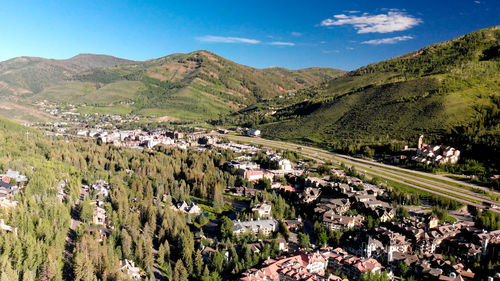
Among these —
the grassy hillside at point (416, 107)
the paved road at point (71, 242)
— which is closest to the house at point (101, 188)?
the paved road at point (71, 242)

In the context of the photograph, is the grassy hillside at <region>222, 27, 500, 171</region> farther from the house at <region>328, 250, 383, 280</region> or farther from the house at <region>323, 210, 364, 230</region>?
the house at <region>328, 250, 383, 280</region>

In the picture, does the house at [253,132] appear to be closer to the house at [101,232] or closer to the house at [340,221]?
the house at [340,221]

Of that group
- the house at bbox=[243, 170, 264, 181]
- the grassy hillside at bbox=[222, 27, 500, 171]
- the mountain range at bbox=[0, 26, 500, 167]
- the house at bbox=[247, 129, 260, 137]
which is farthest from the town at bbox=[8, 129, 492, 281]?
the house at bbox=[247, 129, 260, 137]

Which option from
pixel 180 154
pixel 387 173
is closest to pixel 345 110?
pixel 387 173

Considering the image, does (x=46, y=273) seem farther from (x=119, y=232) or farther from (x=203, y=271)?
(x=203, y=271)

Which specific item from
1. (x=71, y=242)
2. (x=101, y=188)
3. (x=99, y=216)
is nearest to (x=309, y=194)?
(x=99, y=216)
